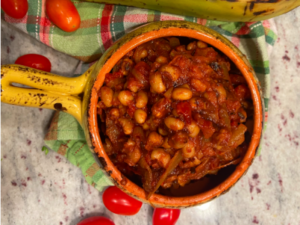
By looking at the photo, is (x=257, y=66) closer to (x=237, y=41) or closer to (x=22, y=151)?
(x=237, y=41)

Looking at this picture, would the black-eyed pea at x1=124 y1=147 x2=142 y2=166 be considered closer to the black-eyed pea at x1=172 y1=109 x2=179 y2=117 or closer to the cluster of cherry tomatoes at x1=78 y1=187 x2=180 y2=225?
the black-eyed pea at x1=172 y1=109 x2=179 y2=117

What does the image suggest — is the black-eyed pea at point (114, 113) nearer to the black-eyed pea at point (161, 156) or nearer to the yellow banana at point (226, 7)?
the black-eyed pea at point (161, 156)

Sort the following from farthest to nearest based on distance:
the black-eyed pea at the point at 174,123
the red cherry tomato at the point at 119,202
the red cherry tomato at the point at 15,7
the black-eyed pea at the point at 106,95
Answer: the red cherry tomato at the point at 119,202 → the red cherry tomato at the point at 15,7 → the black-eyed pea at the point at 106,95 → the black-eyed pea at the point at 174,123

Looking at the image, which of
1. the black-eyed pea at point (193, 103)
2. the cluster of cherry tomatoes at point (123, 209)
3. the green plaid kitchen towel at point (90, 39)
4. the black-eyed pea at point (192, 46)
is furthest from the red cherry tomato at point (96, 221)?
the black-eyed pea at point (192, 46)

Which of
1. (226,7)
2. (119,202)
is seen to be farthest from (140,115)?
(119,202)

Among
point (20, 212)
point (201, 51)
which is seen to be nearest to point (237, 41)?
point (201, 51)

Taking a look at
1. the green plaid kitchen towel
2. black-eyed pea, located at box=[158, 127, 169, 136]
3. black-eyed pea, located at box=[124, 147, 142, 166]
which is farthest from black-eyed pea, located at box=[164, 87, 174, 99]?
the green plaid kitchen towel
